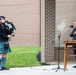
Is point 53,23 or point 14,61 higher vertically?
point 53,23

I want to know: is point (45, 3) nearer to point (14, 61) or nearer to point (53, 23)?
point (53, 23)

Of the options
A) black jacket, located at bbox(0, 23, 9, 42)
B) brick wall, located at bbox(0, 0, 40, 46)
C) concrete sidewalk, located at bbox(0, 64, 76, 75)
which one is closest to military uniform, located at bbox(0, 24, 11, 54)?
black jacket, located at bbox(0, 23, 9, 42)

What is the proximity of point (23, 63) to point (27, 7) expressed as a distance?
1453 centimetres

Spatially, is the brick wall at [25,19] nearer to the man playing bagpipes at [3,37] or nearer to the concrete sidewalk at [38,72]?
the concrete sidewalk at [38,72]

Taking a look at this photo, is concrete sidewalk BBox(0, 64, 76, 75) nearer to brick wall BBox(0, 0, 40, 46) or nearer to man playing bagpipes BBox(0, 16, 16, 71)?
man playing bagpipes BBox(0, 16, 16, 71)

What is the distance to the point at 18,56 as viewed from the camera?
18516 mm

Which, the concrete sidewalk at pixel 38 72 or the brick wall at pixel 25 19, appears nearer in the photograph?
the concrete sidewalk at pixel 38 72

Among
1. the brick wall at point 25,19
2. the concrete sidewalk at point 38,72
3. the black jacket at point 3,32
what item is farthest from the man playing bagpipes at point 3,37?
the brick wall at point 25,19

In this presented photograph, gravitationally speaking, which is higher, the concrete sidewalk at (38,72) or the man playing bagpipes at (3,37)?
the man playing bagpipes at (3,37)

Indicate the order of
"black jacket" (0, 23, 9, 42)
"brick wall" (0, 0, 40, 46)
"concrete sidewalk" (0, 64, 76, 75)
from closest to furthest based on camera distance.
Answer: "concrete sidewalk" (0, 64, 76, 75)
"black jacket" (0, 23, 9, 42)
"brick wall" (0, 0, 40, 46)

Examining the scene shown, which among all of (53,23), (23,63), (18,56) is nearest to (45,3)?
(53,23)

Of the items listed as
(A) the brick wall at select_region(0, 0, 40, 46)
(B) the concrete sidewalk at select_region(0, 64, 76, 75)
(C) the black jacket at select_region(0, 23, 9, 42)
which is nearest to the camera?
(B) the concrete sidewalk at select_region(0, 64, 76, 75)

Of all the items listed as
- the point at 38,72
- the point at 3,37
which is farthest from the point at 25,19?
the point at 38,72

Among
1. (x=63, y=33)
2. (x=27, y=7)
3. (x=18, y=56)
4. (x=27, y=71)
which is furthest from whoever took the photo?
(x=27, y=7)
